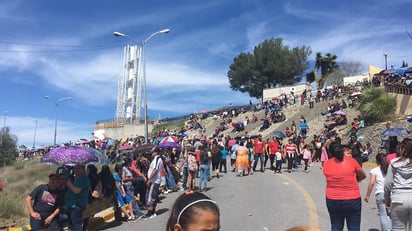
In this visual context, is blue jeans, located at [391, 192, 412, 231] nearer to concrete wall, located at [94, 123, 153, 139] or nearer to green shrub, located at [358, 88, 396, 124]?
green shrub, located at [358, 88, 396, 124]

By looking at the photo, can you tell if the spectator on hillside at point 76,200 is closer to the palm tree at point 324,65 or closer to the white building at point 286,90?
the white building at point 286,90

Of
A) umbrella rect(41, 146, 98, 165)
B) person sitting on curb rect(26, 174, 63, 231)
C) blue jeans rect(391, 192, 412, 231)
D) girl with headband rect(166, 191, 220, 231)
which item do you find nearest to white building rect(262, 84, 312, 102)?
umbrella rect(41, 146, 98, 165)

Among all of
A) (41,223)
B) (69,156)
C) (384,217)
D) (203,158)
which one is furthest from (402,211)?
(203,158)

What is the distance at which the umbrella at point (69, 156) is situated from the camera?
8992 mm

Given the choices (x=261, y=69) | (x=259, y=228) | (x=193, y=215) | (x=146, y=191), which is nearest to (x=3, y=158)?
(x=261, y=69)

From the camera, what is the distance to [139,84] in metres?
81.4

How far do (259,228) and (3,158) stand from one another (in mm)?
54416

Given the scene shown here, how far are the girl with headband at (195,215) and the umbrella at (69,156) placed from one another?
7.18 meters

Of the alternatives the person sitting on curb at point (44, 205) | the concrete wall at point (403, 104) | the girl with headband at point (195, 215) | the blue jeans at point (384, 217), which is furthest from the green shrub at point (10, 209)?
the concrete wall at point (403, 104)

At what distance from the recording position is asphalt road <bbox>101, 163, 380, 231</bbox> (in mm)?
8688

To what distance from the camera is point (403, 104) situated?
96.8 feet

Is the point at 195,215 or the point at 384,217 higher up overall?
the point at 195,215

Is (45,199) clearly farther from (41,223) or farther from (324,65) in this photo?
(324,65)

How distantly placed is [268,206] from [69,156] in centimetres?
510
